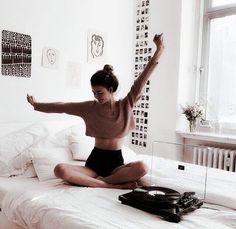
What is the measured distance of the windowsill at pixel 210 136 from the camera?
9.77 feet

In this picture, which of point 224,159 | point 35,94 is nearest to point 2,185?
point 35,94

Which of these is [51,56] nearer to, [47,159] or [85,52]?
[85,52]

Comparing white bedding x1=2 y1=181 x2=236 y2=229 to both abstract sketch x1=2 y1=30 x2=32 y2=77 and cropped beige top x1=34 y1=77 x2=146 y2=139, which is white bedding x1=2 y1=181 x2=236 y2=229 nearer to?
cropped beige top x1=34 y1=77 x2=146 y2=139

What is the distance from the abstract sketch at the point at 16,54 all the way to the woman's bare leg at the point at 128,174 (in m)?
1.23

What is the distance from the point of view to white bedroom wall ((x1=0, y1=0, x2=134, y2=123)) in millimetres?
2568

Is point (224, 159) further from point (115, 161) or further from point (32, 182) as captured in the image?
point (32, 182)

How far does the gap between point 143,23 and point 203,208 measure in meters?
2.48

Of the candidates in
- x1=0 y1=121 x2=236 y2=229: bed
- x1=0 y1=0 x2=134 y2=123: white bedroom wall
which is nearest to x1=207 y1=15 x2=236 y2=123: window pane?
x1=0 y1=0 x2=134 y2=123: white bedroom wall

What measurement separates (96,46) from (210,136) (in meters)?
1.46

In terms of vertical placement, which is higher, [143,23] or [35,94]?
[143,23]

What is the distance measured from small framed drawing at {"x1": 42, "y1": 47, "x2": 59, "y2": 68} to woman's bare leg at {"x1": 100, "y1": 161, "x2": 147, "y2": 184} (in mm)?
Answer: 1303

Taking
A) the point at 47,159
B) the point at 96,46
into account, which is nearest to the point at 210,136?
the point at 96,46

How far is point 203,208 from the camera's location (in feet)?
5.25

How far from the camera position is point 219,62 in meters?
3.34
